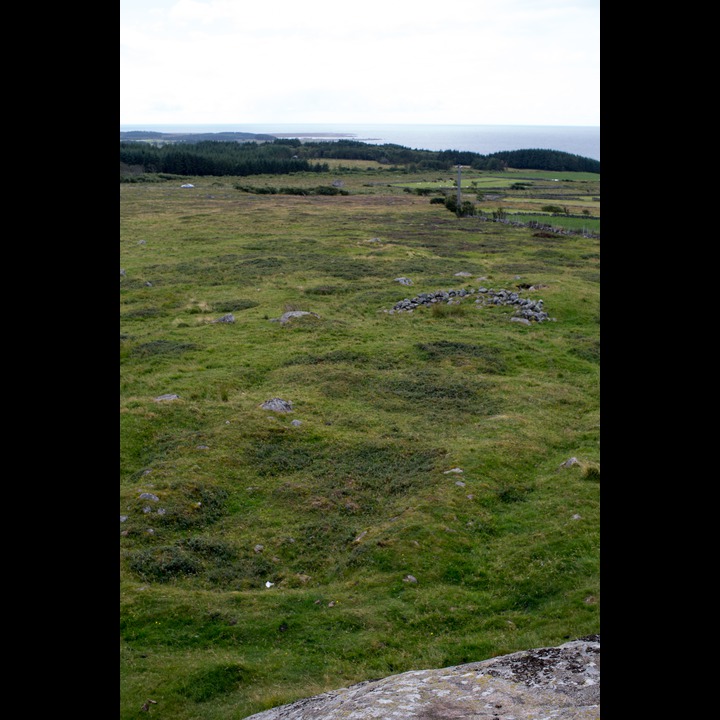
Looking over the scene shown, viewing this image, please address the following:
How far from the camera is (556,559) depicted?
1290cm

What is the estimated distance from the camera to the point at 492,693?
4895 millimetres

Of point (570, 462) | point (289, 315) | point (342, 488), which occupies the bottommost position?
point (342, 488)

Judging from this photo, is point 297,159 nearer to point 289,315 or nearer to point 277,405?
point 289,315

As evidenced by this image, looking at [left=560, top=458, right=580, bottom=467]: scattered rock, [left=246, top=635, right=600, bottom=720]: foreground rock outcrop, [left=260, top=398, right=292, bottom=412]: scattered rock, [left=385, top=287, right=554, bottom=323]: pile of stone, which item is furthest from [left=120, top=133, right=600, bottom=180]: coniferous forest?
[left=246, top=635, right=600, bottom=720]: foreground rock outcrop

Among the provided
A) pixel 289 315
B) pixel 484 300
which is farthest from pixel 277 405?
pixel 484 300

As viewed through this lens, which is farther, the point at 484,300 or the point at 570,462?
the point at 484,300

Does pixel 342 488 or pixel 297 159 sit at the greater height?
pixel 297 159

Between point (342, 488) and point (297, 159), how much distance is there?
142 m

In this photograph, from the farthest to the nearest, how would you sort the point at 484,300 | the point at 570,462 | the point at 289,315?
1. the point at 484,300
2. the point at 289,315
3. the point at 570,462

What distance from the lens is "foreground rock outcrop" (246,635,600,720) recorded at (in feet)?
14.9

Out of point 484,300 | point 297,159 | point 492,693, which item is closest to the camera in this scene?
point 492,693
